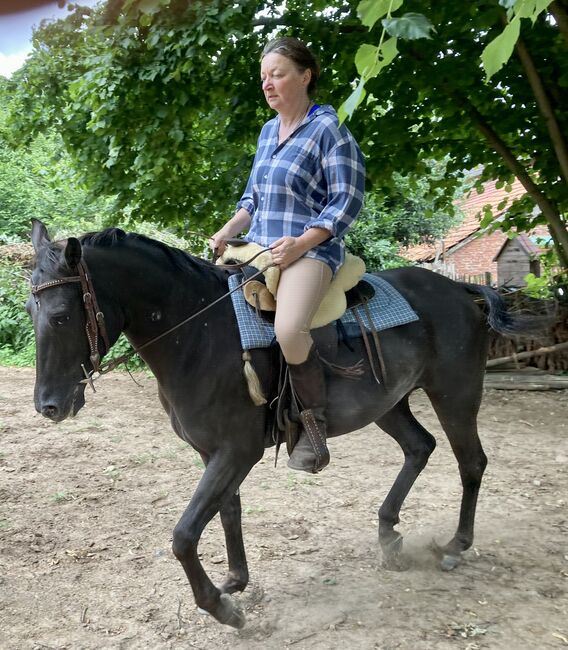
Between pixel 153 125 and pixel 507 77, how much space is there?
444cm

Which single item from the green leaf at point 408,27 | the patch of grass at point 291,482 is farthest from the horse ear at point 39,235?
the patch of grass at point 291,482

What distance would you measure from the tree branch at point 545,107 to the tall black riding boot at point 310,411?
5434 millimetres

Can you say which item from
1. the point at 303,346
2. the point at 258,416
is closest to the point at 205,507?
the point at 258,416

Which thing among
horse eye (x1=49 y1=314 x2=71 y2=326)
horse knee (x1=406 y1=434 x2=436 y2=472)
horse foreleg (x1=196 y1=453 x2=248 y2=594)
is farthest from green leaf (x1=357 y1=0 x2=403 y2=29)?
horse knee (x1=406 y1=434 x2=436 y2=472)

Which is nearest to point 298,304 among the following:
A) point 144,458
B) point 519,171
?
point 144,458

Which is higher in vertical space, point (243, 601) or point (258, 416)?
point (258, 416)

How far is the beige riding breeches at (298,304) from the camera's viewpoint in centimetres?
291

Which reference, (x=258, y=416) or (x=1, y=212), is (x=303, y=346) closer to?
(x=258, y=416)

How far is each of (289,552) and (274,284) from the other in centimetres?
198

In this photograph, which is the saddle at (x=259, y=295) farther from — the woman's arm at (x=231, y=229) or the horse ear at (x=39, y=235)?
the horse ear at (x=39, y=235)

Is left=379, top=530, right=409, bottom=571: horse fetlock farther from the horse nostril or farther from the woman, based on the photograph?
the horse nostril

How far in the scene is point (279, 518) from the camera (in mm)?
4590

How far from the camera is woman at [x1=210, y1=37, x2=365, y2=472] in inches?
114

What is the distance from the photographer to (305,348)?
2.97 metres
